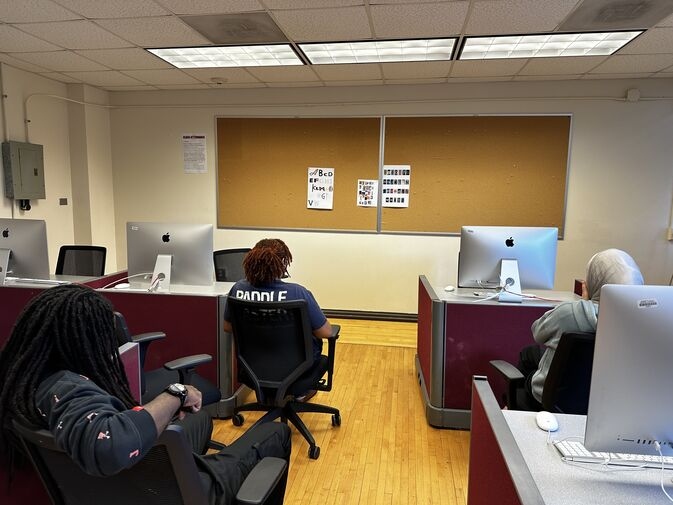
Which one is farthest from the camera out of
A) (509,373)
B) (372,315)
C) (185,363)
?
(372,315)

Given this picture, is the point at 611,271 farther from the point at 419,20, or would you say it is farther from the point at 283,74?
the point at 283,74

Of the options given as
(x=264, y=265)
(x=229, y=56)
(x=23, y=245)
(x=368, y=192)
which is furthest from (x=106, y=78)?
(x=264, y=265)

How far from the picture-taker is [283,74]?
427 centimetres

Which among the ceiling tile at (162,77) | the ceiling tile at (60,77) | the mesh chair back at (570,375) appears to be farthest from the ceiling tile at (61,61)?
the mesh chair back at (570,375)

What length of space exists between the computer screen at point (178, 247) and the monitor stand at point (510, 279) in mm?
1828

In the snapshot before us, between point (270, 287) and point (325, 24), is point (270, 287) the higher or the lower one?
the lower one

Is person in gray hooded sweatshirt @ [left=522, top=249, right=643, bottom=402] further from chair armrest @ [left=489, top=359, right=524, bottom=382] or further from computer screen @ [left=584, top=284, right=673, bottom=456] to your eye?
computer screen @ [left=584, top=284, right=673, bottom=456]

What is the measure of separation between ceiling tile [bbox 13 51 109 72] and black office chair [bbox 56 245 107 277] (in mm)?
1693

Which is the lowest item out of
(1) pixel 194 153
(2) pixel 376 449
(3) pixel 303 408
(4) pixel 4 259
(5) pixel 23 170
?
(2) pixel 376 449

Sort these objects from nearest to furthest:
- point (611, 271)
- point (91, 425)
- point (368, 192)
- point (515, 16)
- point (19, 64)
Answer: point (91, 425)
point (611, 271)
point (515, 16)
point (19, 64)
point (368, 192)

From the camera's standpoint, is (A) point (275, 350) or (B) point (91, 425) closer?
(B) point (91, 425)

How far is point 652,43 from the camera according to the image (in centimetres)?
326

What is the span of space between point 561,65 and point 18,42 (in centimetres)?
460

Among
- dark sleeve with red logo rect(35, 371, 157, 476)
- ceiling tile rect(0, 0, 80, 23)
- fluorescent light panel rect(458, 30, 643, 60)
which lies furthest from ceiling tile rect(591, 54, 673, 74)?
dark sleeve with red logo rect(35, 371, 157, 476)
